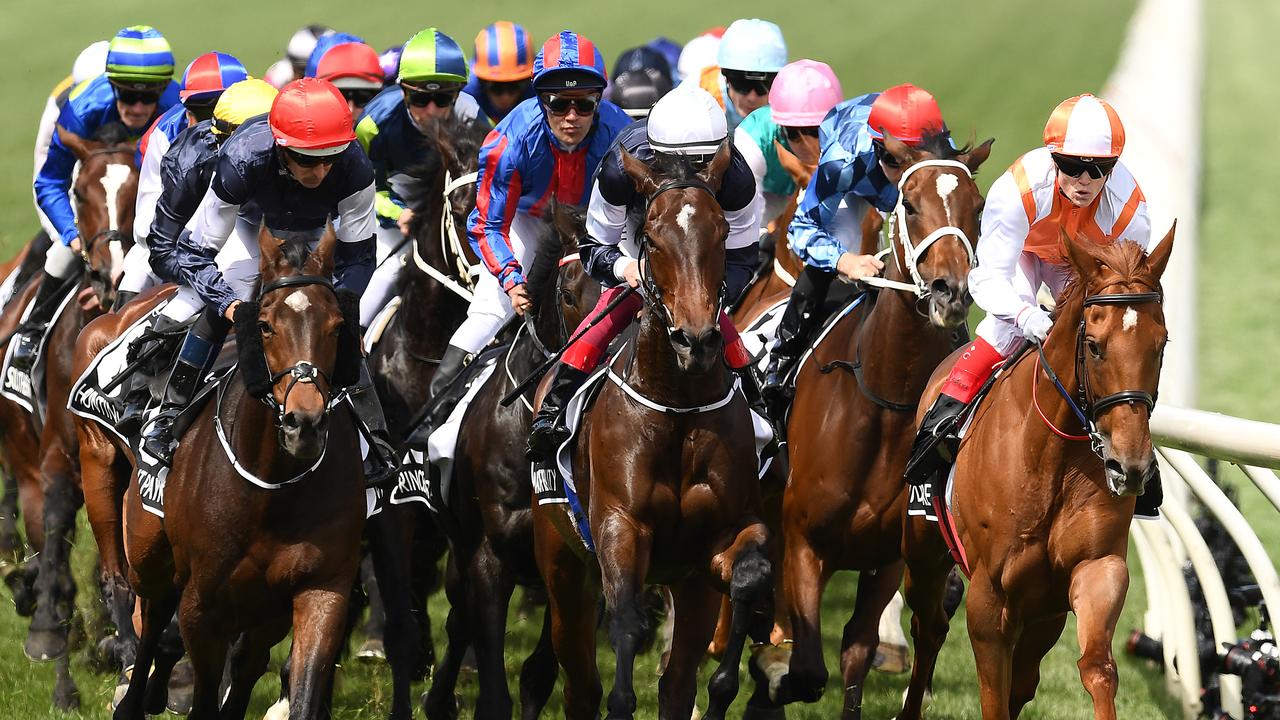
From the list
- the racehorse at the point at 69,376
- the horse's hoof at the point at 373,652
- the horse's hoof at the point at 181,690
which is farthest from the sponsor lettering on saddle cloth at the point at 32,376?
the horse's hoof at the point at 373,652

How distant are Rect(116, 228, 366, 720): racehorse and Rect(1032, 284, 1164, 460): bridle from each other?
2208mm

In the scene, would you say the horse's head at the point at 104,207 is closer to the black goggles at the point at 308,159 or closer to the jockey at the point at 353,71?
the jockey at the point at 353,71

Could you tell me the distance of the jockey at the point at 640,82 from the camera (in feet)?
33.6

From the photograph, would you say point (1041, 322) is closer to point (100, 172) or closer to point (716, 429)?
point (716, 429)

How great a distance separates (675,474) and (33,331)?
4430 millimetres

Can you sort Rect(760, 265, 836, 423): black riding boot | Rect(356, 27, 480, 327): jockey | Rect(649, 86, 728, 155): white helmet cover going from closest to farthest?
Rect(649, 86, 728, 155): white helmet cover, Rect(760, 265, 836, 423): black riding boot, Rect(356, 27, 480, 327): jockey

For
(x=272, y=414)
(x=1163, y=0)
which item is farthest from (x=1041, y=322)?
(x=1163, y=0)

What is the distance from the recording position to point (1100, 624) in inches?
198

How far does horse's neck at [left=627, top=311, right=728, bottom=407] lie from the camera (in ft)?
18.3

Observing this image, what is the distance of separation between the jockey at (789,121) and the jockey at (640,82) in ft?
3.07

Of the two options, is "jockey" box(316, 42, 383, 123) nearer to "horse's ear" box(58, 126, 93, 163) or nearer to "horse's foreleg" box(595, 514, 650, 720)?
"horse's ear" box(58, 126, 93, 163)

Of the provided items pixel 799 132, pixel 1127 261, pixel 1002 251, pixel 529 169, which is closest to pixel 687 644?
pixel 1002 251

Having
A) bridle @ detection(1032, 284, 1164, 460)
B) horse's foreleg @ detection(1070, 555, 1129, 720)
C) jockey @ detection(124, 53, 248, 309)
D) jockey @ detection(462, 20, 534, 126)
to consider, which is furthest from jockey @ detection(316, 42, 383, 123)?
horse's foreleg @ detection(1070, 555, 1129, 720)

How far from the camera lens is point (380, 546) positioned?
22.7 feet
